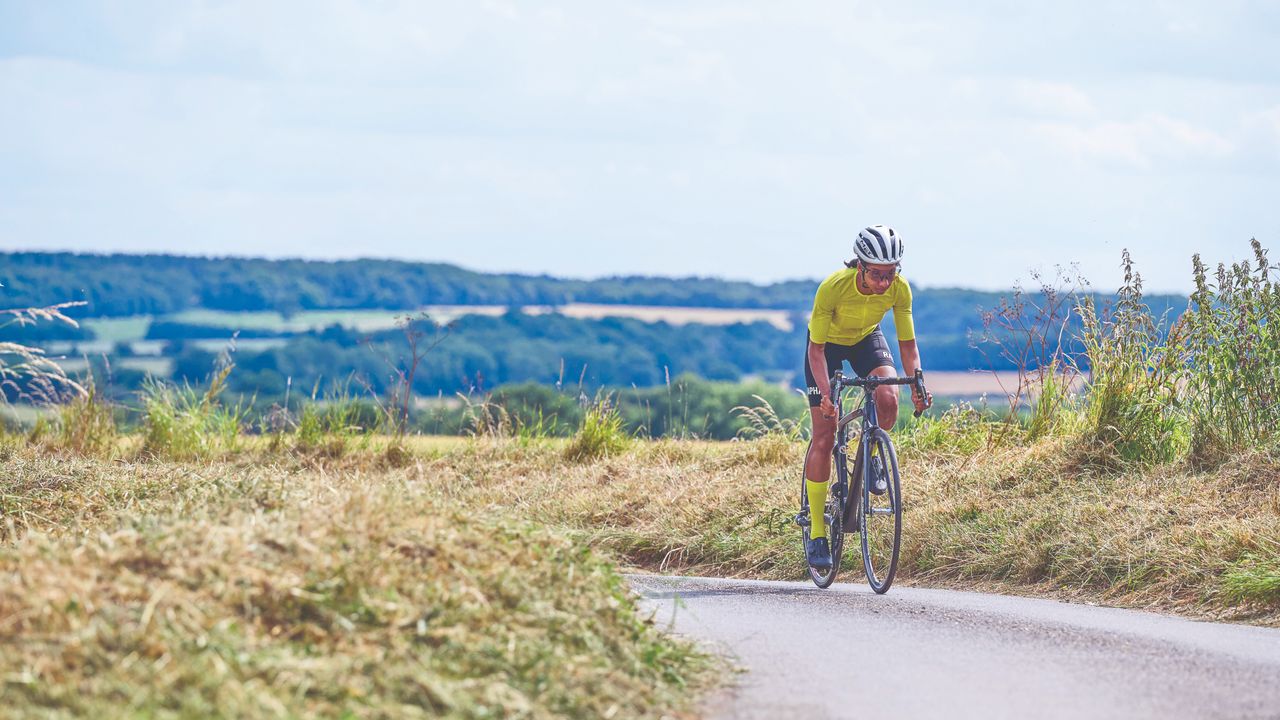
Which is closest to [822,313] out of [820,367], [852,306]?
[852,306]

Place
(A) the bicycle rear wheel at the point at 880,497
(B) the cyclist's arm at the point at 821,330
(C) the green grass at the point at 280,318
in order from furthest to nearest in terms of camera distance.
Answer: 1. (C) the green grass at the point at 280,318
2. (B) the cyclist's arm at the point at 821,330
3. (A) the bicycle rear wheel at the point at 880,497

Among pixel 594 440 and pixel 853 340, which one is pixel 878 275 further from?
pixel 594 440

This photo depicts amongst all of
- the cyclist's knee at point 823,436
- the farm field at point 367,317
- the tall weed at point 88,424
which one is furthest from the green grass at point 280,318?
the cyclist's knee at point 823,436

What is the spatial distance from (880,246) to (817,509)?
6.10 ft

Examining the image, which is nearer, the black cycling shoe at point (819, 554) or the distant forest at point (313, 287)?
the black cycling shoe at point (819, 554)

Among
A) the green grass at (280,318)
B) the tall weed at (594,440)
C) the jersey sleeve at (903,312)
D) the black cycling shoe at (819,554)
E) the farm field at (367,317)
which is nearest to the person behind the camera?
the jersey sleeve at (903,312)

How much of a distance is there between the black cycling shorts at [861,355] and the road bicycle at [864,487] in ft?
0.88

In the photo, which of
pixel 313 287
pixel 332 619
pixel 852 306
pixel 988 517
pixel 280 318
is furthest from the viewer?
pixel 313 287

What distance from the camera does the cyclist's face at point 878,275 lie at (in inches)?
348

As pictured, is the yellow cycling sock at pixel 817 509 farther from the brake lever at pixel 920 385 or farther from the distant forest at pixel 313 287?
the distant forest at pixel 313 287

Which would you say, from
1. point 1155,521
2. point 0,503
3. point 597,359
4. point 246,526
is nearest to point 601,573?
point 246,526

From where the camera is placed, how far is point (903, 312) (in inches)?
361

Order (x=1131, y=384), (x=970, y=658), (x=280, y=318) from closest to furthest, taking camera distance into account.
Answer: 1. (x=970, y=658)
2. (x=1131, y=384)
3. (x=280, y=318)

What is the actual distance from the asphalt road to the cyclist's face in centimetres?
195
